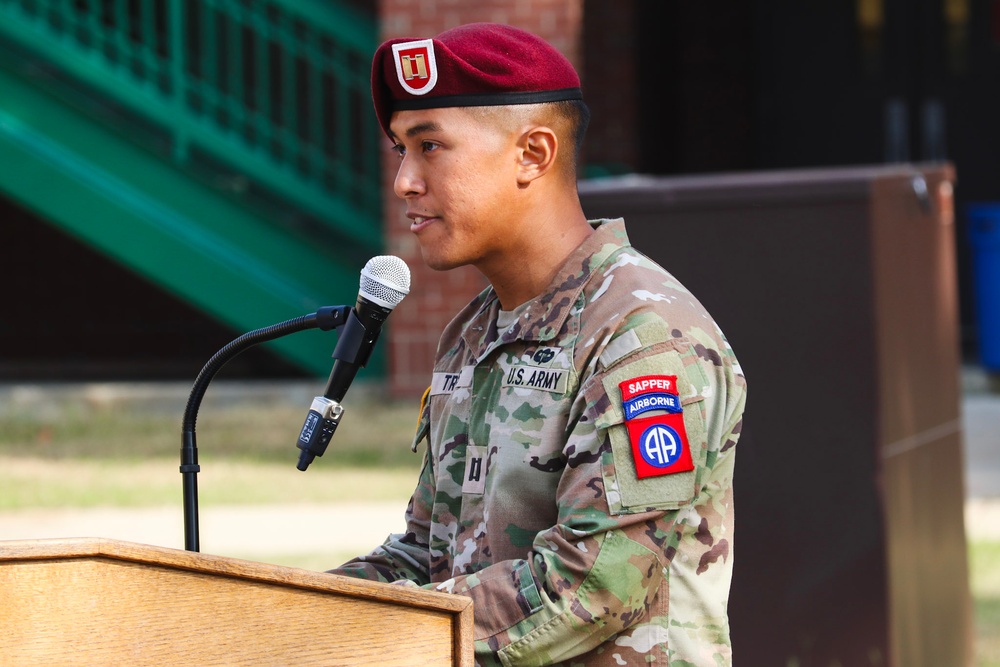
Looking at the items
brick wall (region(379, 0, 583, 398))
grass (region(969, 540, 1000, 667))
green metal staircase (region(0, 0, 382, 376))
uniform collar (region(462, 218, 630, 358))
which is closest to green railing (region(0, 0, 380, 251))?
green metal staircase (region(0, 0, 382, 376))

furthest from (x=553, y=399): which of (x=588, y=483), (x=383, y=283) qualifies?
(x=383, y=283)

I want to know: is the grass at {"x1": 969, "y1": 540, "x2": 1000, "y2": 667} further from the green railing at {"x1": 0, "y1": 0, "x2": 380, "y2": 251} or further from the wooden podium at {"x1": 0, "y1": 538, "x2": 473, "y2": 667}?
the green railing at {"x1": 0, "y1": 0, "x2": 380, "y2": 251}

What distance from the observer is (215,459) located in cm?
854

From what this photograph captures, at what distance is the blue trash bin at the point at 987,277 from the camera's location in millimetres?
10672

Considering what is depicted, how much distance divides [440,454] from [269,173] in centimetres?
787

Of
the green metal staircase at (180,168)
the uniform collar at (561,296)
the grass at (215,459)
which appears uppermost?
the uniform collar at (561,296)

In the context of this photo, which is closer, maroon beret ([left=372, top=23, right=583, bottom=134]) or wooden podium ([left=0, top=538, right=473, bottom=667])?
wooden podium ([left=0, top=538, right=473, bottom=667])

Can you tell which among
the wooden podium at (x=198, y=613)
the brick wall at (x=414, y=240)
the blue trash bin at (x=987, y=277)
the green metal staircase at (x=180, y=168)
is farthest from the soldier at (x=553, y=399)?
the blue trash bin at (x=987, y=277)

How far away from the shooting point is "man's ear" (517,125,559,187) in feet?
7.31

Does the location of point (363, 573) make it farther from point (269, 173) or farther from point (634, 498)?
point (269, 173)

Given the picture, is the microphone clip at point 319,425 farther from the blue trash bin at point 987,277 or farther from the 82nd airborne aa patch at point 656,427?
the blue trash bin at point 987,277

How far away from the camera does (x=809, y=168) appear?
12.5 metres

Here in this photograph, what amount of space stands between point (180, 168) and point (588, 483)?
828cm

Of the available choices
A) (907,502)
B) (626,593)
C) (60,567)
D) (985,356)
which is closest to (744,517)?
(907,502)
